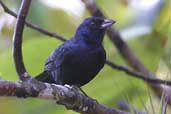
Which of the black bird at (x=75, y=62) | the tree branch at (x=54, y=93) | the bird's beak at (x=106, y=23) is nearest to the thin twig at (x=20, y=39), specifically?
the tree branch at (x=54, y=93)

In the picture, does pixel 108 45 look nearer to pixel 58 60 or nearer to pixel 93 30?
pixel 93 30

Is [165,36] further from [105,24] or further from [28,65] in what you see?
[28,65]

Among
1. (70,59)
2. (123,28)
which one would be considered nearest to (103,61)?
(70,59)

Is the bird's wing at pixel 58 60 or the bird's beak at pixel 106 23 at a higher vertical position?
the bird's beak at pixel 106 23

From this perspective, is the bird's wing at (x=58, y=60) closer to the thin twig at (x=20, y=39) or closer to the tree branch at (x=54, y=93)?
the tree branch at (x=54, y=93)

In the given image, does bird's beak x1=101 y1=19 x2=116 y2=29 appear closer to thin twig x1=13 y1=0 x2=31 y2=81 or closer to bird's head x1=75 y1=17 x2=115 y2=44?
bird's head x1=75 y1=17 x2=115 y2=44

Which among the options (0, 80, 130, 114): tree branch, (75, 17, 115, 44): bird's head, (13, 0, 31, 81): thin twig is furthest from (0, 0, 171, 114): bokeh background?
(13, 0, 31, 81): thin twig
